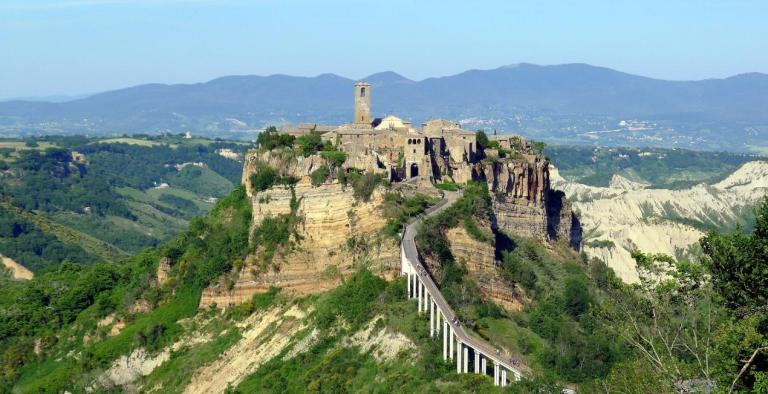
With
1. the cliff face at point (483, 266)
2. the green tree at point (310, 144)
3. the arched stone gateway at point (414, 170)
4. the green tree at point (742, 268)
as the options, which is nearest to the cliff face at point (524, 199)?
the arched stone gateway at point (414, 170)

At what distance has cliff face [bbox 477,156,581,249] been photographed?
63.2 meters

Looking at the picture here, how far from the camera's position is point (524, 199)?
214 feet

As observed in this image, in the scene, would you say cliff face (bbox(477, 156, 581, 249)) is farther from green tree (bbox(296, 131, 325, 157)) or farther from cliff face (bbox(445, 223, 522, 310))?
green tree (bbox(296, 131, 325, 157))

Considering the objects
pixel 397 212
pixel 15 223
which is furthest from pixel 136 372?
pixel 15 223

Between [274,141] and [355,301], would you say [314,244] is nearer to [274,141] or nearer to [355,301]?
[355,301]

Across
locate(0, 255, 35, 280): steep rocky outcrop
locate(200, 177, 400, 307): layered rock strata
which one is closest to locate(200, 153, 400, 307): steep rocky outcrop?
locate(200, 177, 400, 307): layered rock strata

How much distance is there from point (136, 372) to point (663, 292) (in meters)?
34.5

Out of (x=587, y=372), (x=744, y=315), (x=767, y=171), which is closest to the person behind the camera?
(x=744, y=315)

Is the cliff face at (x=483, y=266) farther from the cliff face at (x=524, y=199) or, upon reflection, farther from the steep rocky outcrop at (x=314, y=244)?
the cliff face at (x=524, y=199)

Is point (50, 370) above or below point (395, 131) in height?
below

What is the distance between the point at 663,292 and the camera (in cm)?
3081

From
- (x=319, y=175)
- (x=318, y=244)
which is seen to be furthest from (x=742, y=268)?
(x=319, y=175)

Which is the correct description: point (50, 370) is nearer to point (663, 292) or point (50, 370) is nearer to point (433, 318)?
point (433, 318)

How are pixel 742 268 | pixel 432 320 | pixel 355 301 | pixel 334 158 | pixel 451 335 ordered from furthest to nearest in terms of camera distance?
pixel 334 158 < pixel 355 301 < pixel 432 320 < pixel 451 335 < pixel 742 268
